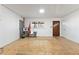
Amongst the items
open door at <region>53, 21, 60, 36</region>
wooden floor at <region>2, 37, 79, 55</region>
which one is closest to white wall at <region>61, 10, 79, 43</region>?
wooden floor at <region>2, 37, 79, 55</region>

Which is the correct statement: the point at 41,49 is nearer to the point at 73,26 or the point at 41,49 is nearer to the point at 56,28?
the point at 73,26

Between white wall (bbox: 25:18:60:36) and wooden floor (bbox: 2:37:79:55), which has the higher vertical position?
white wall (bbox: 25:18:60:36)

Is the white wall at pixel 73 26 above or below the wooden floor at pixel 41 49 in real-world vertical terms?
above

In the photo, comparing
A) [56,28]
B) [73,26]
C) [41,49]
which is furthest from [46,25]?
[41,49]

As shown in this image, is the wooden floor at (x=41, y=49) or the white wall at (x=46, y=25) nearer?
the wooden floor at (x=41, y=49)

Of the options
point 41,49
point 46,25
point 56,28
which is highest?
point 46,25

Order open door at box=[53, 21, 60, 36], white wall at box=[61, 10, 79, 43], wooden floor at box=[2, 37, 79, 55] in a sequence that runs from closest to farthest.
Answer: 1. wooden floor at box=[2, 37, 79, 55]
2. white wall at box=[61, 10, 79, 43]
3. open door at box=[53, 21, 60, 36]

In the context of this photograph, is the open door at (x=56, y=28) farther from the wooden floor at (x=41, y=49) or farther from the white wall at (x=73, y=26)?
the wooden floor at (x=41, y=49)

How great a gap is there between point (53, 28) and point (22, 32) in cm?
333

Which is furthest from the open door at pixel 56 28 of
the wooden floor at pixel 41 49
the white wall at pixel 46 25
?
the wooden floor at pixel 41 49

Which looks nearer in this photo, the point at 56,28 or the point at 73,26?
the point at 73,26

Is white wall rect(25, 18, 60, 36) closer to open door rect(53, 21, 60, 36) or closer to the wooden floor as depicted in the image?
open door rect(53, 21, 60, 36)
